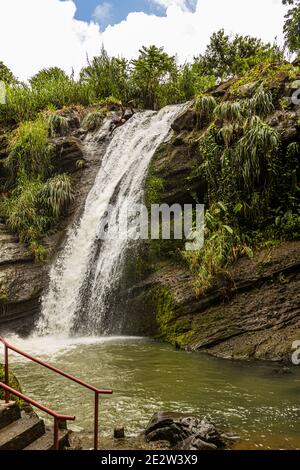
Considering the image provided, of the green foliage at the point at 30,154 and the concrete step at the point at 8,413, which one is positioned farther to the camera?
the green foliage at the point at 30,154

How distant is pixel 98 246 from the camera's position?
13297mm

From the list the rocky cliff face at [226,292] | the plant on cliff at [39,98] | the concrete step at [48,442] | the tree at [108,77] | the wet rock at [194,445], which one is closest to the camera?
the concrete step at [48,442]

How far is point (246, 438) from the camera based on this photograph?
548cm

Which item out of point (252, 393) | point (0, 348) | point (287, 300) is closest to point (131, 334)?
point (0, 348)

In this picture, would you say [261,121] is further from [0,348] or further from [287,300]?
[0,348]

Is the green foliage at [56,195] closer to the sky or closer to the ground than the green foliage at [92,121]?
closer to the ground

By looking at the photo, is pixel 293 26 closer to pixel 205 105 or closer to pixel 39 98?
pixel 205 105

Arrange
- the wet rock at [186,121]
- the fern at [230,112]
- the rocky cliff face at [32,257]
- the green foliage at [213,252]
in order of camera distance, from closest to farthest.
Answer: the green foliage at [213,252], the rocky cliff face at [32,257], the fern at [230,112], the wet rock at [186,121]

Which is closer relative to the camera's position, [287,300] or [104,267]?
[287,300]

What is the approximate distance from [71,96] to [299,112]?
12439 mm

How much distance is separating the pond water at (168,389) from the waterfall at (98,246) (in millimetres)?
1994

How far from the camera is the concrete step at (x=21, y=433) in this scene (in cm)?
445

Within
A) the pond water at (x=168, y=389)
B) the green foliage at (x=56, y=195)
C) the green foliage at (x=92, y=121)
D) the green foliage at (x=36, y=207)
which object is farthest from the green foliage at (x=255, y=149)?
the green foliage at (x=92, y=121)

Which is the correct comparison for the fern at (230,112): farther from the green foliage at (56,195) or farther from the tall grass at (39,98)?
the tall grass at (39,98)
